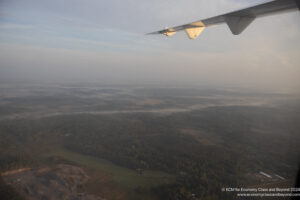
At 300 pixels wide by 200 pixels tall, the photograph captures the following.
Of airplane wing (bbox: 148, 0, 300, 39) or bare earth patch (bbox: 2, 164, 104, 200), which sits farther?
bare earth patch (bbox: 2, 164, 104, 200)

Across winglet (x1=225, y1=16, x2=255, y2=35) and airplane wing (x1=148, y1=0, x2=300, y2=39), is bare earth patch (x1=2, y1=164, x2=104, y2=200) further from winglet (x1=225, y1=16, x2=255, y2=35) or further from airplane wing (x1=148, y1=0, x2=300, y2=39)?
winglet (x1=225, y1=16, x2=255, y2=35)

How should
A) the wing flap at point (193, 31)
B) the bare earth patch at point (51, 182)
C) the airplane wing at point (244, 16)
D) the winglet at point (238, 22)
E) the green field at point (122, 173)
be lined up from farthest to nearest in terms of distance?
the green field at point (122, 173), the bare earth patch at point (51, 182), the wing flap at point (193, 31), the winglet at point (238, 22), the airplane wing at point (244, 16)

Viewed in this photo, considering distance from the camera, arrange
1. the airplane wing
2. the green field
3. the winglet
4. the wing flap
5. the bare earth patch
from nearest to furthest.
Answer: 1. the airplane wing
2. the winglet
3. the wing flap
4. the bare earth patch
5. the green field

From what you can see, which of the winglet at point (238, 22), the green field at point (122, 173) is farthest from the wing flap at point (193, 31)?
the green field at point (122, 173)

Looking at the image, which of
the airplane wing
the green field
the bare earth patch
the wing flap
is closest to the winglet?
the airplane wing

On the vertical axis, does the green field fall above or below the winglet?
below

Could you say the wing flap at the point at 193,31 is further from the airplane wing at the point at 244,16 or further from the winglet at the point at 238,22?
the winglet at the point at 238,22

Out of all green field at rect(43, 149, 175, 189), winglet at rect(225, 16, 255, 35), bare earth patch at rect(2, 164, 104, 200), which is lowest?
green field at rect(43, 149, 175, 189)

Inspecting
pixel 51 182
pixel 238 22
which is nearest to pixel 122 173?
pixel 51 182
